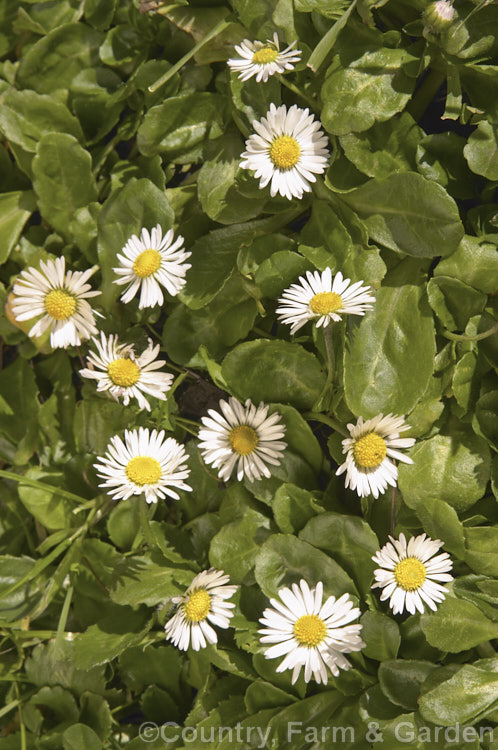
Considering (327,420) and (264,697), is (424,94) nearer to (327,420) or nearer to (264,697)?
(327,420)

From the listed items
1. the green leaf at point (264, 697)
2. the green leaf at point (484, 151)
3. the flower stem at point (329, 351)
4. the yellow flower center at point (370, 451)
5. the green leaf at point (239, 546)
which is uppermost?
the green leaf at point (484, 151)

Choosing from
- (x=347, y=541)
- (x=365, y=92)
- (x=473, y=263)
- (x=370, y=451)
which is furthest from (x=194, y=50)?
(x=347, y=541)

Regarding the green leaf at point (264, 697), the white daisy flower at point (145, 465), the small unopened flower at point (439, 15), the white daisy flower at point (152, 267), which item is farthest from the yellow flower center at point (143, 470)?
the small unopened flower at point (439, 15)

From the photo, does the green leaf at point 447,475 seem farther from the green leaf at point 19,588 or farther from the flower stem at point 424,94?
the green leaf at point 19,588

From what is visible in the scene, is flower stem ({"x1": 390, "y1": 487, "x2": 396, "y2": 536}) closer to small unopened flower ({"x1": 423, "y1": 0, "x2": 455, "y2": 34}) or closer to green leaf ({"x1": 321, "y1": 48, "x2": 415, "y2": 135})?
green leaf ({"x1": 321, "y1": 48, "x2": 415, "y2": 135})

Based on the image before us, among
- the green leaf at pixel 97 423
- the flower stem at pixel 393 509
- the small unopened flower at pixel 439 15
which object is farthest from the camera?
the green leaf at pixel 97 423

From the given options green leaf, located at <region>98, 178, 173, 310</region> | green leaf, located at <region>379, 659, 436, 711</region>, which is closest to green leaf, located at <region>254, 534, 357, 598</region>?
green leaf, located at <region>379, 659, 436, 711</region>
